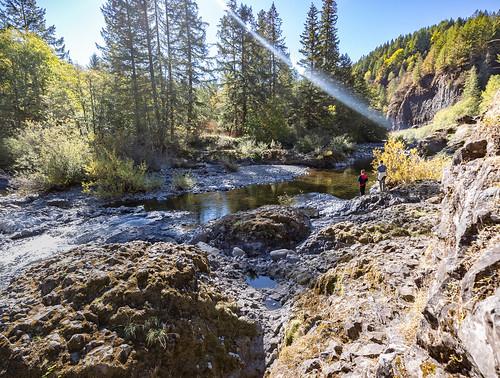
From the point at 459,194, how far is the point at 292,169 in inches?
734

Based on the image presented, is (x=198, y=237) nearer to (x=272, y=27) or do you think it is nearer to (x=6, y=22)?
(x=272, y=27)

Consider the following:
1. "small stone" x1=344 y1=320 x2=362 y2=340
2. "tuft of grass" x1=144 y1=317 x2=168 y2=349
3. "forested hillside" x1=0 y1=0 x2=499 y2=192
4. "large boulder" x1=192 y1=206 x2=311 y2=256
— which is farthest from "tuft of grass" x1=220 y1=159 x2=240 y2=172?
"small stone" x1=344 y1=320 x2=362 y2=340

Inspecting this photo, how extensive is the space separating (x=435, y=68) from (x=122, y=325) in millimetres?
83917

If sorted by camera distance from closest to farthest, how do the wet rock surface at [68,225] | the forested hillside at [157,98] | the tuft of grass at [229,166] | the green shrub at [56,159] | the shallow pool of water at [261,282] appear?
the shallow pool of water at [261,282] < the wet rock surface at [68,225] < the green shrub at [56,159] < the forested hillside at [157,98] < the tuft of grass at [229,166]

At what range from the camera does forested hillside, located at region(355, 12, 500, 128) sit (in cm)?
5388

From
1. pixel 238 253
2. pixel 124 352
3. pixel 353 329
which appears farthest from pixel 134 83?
pixel 353 329

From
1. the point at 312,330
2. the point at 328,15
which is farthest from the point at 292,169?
the point at 328,15

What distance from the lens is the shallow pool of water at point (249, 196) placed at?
1209 centimetres

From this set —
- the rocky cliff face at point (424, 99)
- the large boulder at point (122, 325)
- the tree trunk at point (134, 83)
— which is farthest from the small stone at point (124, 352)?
the rocky cliff face at point (424, 99)

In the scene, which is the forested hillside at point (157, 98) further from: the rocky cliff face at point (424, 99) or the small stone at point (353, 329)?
the rocky cliff face at point (424, 99)

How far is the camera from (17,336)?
11.4 feet

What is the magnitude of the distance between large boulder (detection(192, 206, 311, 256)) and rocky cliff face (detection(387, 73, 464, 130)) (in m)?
63.6

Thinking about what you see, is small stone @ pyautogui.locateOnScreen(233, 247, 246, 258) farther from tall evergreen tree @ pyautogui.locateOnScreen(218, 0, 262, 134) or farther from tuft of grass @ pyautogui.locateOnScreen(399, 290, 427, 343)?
tall evergreen tree @ pyautogui.locateOnScreen(218, 0, 262, 134)

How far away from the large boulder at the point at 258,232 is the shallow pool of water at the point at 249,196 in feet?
7.84
